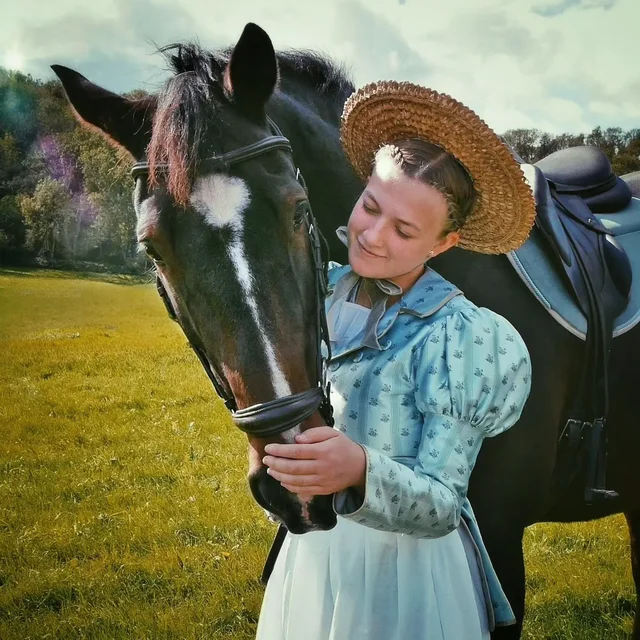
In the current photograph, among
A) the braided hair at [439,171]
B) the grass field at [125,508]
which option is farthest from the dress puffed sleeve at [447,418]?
the grass field at [125,508]

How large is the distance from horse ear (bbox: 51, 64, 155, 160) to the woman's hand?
2.70ft

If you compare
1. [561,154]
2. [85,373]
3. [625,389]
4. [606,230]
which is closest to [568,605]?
[625,389]

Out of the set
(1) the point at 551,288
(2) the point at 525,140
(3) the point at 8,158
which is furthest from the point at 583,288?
(3) the point at 8,158

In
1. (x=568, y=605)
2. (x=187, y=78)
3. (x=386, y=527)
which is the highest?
(x=187, y=78)

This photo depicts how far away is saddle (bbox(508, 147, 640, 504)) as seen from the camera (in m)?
1.72

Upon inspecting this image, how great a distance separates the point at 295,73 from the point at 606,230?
1.16 m

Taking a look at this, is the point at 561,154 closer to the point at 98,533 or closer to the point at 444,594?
the point at 444,594

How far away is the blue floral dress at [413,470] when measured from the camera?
1.08 m

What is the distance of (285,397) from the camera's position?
1.08 meters

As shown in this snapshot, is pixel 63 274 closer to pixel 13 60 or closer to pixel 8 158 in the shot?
pixel 8 158

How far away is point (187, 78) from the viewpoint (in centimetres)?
128

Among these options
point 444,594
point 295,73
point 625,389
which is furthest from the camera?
point 625,389

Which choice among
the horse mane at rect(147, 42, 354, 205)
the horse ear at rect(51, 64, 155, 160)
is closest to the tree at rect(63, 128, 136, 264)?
the horse ear at rect(51, 64, 155, 160)

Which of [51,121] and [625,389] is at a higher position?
[51,121]
